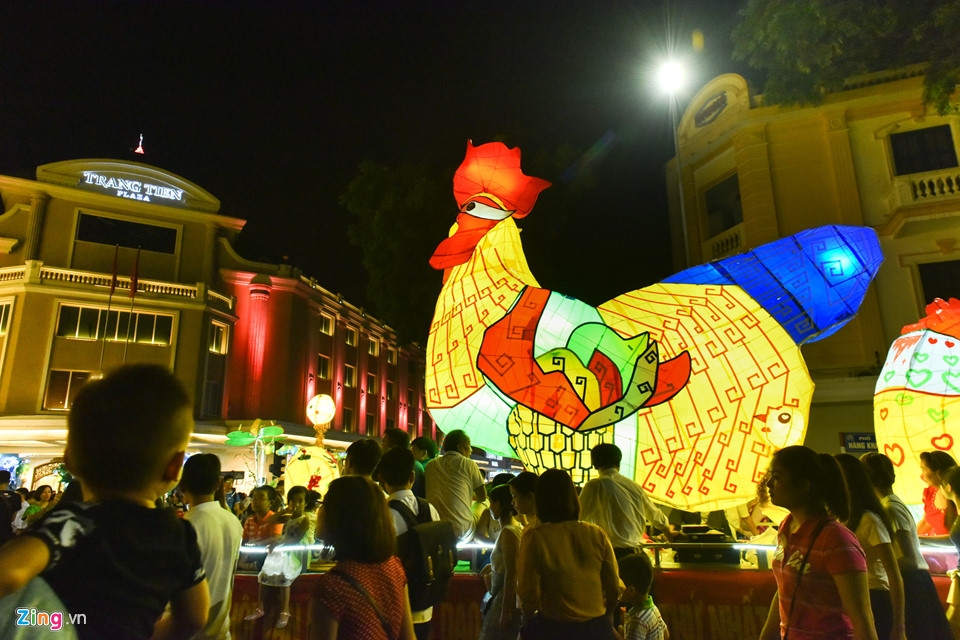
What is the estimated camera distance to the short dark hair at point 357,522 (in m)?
2.31

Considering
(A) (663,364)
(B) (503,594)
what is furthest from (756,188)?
(B) (503,594)

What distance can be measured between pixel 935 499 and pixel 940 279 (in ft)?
28.3

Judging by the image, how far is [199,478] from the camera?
3.30m

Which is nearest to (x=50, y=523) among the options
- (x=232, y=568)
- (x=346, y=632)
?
(x=346, y=632)

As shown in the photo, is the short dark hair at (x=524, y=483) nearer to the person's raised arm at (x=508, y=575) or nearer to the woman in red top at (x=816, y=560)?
the person's raised arm at (x=508, y=575)

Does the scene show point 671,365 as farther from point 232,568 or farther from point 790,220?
point 790,220

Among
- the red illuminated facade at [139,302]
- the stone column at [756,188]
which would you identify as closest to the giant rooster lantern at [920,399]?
the stone column at [756,188]

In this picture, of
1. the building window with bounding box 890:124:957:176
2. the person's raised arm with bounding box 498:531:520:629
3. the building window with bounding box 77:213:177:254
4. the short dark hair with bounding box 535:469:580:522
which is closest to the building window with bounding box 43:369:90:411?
the building window with bounding box 77:213:177:254

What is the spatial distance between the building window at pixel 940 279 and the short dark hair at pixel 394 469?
41.7 feet

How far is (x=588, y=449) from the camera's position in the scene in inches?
241

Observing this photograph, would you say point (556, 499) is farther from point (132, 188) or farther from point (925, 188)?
point (132, 188)

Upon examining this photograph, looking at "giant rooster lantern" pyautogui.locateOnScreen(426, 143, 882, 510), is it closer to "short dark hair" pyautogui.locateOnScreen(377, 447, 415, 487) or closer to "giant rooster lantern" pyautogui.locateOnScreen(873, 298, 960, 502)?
"giant rooster lantern" pyautogui.locateOnScreen(873, 298, 960, 502)

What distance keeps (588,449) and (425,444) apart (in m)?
1.54

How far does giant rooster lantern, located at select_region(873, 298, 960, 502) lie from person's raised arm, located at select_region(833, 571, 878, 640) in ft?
17.5
